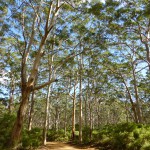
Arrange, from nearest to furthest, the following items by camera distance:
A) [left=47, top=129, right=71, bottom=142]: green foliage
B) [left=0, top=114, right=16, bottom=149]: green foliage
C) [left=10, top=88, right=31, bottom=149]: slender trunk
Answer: [left=10, top=88, right=31, bottom=149]: slender trunk, [left=0, top=114, right=16, bottom=149]: green foliage, [left=47, top=129, right=71, bottom=142]: green foliage

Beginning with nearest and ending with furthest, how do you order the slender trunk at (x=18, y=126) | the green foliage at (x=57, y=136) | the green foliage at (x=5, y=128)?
the slender trunk at (x=18, y=126)
the green foliage at (x=5, y=128)
the green foliage at (x=57, y=136)

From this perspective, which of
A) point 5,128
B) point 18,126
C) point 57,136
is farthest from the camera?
point 57,136

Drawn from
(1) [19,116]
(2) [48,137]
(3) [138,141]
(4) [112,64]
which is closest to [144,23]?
(4) [112,64]

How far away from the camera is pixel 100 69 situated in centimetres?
2094

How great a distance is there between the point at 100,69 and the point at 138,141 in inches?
457

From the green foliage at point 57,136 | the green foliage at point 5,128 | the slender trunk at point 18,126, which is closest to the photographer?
the slender trunk at point 18,126

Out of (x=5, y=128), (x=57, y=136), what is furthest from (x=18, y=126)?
(x=57, y=136)

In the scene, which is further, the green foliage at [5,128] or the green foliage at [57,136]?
the green foliage at [57,136]

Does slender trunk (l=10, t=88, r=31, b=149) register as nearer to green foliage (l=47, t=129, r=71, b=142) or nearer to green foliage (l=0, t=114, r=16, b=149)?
green foliage (l=0, t=114, r=16, b=149)

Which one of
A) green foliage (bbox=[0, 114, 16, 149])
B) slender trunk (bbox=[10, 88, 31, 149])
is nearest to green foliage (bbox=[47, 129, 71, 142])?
green foliage (bbox=[0, 114, 16, 149])

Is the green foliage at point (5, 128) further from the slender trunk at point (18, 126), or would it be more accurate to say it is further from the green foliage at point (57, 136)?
the green foliage at point (57, 136)

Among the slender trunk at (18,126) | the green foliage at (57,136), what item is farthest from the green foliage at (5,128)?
the green foliage at (57,136)

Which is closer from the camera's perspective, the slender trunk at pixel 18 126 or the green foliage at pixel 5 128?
the slender trunk at pixel 18 126

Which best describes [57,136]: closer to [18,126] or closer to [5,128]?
[5,128]
